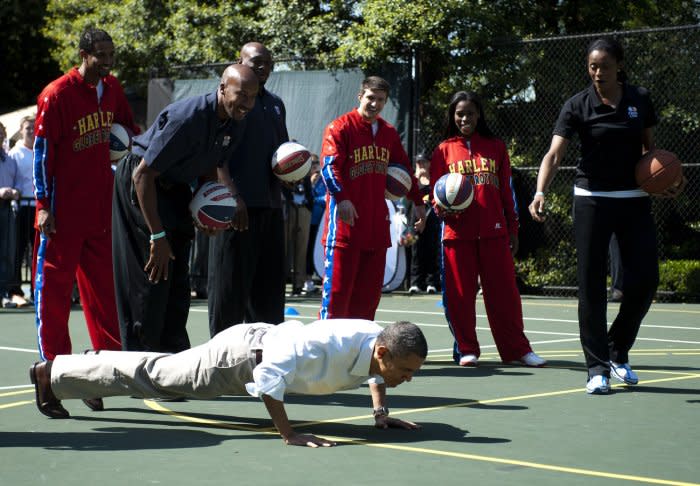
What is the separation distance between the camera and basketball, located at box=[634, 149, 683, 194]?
8055mm

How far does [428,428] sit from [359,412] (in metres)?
0.66

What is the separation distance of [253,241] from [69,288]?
1226 mm

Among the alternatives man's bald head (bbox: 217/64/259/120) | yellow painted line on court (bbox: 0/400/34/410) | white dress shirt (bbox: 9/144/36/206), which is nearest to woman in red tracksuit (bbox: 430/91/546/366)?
man's bald head (bbox: 217/64/259/120)

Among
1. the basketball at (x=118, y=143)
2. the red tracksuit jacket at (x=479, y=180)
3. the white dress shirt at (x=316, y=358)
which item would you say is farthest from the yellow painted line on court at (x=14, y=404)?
the red tracksuit jacket at (x=479, y=180)

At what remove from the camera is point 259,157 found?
27.8ft

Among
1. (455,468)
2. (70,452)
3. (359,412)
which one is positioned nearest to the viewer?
(455,468)

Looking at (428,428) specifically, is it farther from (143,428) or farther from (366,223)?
(366,223)

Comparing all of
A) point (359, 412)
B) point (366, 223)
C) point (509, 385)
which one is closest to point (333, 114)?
point (366, 223)

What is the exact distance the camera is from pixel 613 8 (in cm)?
2127

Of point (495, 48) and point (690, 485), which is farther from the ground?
point (495, 48)

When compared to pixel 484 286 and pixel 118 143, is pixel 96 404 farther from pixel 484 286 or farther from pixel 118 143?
pixel 484 286

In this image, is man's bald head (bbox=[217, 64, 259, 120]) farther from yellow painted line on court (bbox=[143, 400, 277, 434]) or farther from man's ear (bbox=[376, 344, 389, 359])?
man's ear (bbox=[376, 344, 389, 359])

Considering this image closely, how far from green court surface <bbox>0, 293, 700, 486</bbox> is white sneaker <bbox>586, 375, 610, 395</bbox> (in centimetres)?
10

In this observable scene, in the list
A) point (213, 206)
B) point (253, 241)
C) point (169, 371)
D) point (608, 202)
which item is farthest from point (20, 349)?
point (608, 202)
